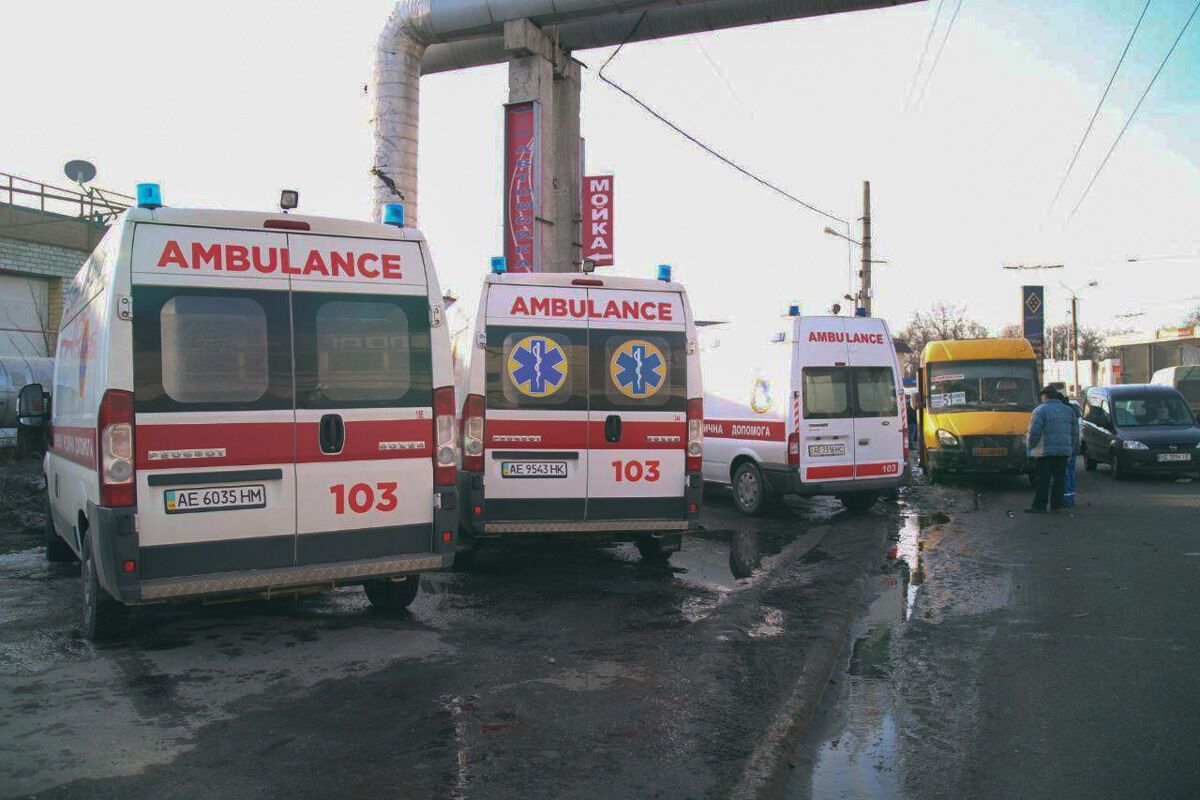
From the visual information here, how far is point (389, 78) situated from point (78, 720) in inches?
518

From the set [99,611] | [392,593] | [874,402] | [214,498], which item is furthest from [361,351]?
[874,402]

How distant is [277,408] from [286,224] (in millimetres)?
1169

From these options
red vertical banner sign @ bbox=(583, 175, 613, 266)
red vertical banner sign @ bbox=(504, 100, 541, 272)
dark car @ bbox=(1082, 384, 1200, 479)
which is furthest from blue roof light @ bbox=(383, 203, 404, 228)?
dark car @ bbox=(1082, 384, 1200, 479)

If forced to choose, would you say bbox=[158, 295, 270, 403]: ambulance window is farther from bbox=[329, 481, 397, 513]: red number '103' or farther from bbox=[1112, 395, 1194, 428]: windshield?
bbox=[1112, 395, 1194, 428]: windshield

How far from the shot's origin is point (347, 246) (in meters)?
6.02

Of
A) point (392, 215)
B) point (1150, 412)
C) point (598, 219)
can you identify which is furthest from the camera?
point (1150, 412)

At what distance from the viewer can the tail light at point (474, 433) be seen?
7773 millimetres

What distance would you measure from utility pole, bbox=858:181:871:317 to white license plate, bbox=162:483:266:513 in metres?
25.5

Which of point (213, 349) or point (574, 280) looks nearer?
point (213, 349)

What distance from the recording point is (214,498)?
5.60 meters

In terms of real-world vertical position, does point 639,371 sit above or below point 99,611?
above

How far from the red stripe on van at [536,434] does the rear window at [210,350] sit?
2323 mm

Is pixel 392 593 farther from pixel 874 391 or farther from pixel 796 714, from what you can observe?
pixel 874 391

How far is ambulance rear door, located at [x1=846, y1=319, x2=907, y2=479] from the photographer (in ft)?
41.1
